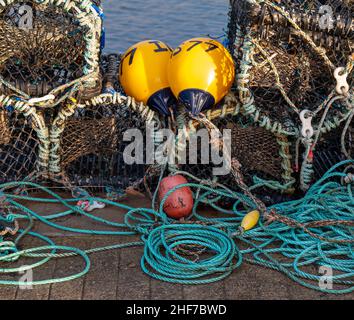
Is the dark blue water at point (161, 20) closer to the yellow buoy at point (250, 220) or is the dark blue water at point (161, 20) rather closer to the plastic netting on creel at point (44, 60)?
the plastic netting on creel at point (44, 60)

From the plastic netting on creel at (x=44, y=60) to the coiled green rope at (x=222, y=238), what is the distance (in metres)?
0.43

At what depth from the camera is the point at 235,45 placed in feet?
13.2

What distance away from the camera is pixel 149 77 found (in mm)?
3877

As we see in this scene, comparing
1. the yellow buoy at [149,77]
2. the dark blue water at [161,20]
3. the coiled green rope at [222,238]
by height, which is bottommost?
the dark blue water at [161,20]

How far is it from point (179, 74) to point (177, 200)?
0.75 meters

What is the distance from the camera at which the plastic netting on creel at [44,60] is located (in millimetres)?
3740

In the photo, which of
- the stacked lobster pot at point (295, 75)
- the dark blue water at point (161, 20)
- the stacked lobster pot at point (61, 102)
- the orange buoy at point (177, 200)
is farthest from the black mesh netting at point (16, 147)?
the dark blue water at point (161, 20)

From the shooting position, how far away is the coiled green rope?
3420 millimetres

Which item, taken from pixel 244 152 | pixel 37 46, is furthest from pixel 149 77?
pixel 244 152

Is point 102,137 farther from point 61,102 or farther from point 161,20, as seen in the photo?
point 161,20

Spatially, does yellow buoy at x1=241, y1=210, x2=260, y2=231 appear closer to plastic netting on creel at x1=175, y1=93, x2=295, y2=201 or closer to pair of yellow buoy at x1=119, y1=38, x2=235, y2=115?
plastic netting on creel at x1=175, y1=93, x2=295, y2=201

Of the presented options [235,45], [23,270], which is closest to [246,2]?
[235,45]

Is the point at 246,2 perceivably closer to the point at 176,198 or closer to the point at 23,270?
the point at 176,198
